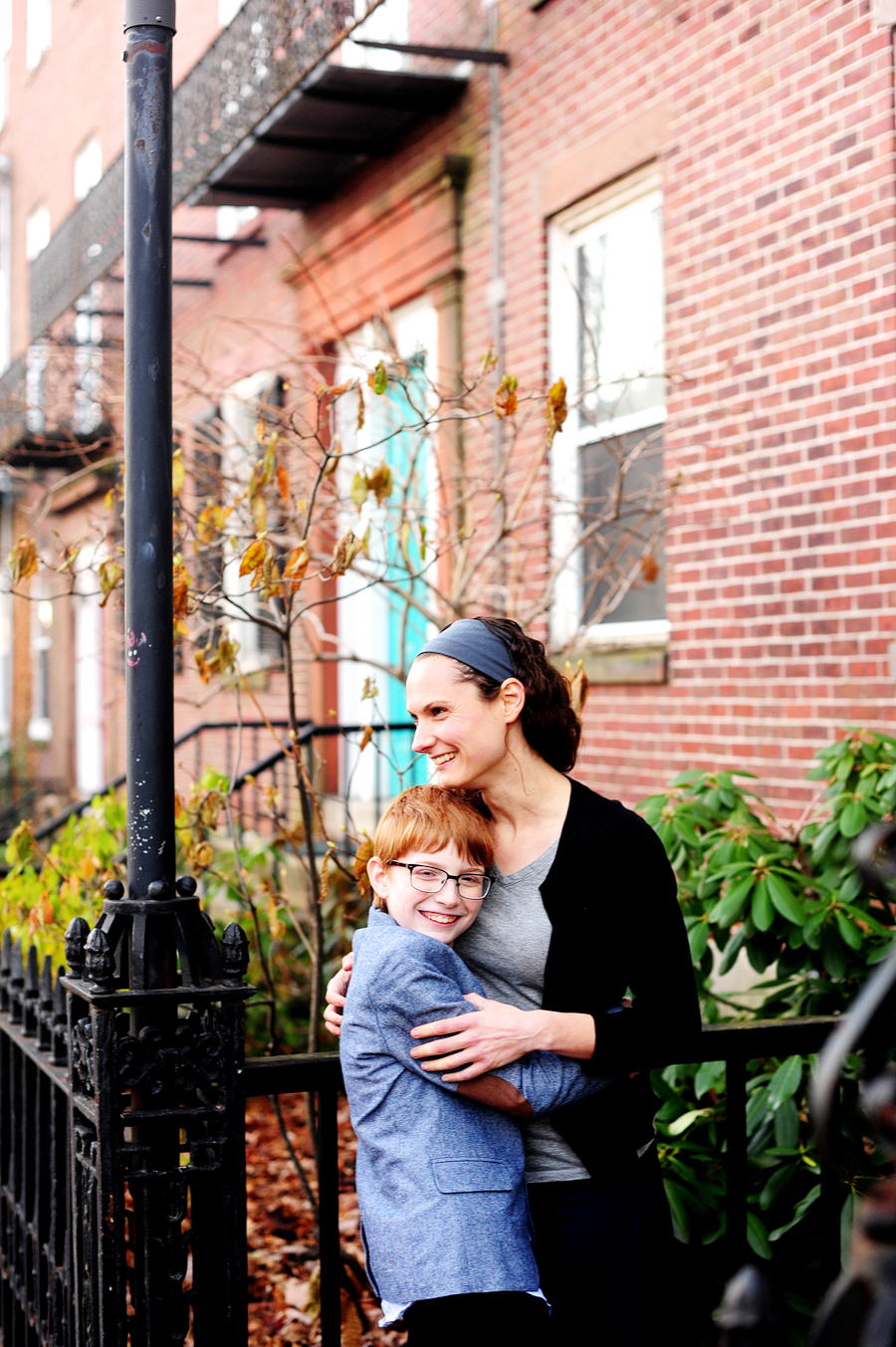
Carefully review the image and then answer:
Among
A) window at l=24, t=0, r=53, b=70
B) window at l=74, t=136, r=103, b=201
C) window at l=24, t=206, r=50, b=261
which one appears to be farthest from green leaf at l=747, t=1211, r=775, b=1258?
window at l=24, t=0, r=53, b=70

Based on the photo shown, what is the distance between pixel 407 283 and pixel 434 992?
696cm

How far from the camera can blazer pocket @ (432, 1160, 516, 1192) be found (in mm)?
1960

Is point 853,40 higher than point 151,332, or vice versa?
point 853,40

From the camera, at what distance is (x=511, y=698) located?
229 centimetres

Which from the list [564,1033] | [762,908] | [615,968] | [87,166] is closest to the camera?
[564,1033]

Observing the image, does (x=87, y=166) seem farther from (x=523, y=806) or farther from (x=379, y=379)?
(x=523, y=806)

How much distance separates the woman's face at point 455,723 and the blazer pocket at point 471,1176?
629mm

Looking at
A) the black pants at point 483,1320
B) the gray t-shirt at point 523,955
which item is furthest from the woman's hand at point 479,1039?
the black pants at point 483,1320

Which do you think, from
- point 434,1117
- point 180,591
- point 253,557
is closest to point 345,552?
point 253,557

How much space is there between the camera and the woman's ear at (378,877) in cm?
217

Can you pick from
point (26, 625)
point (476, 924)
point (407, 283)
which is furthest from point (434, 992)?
point (26, 625)

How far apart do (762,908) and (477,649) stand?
1466mm

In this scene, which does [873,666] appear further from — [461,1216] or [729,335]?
[461,1216]

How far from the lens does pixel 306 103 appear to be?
7.93m
